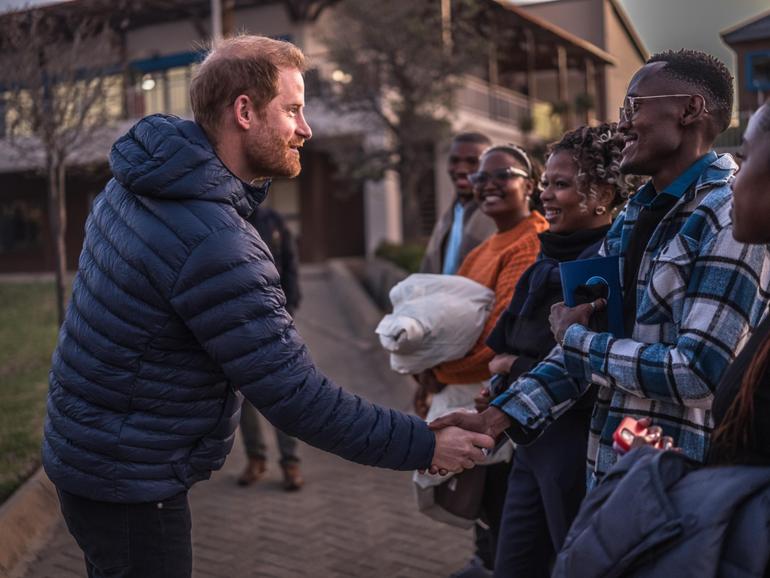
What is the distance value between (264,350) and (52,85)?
9.41 m

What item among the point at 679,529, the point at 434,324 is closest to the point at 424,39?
the point at 434,324

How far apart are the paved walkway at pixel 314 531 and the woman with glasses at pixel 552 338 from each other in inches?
68.2

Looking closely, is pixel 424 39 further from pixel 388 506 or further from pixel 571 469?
pixel 571 469

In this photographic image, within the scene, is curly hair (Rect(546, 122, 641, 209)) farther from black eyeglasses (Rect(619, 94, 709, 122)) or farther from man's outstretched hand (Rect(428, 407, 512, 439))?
man's outstretched hand (Rect(428, 407, 512, 439))

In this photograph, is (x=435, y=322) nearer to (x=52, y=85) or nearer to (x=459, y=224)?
(x=459, y=224)

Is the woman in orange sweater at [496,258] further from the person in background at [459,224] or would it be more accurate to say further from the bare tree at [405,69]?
the bare tree at [405,69]

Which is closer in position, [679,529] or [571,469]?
[679,529]

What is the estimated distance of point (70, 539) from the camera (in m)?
5.81

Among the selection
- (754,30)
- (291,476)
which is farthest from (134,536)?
(754,30)

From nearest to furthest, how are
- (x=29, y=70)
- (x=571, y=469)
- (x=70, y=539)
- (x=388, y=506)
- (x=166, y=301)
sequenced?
(x=166, y=301) → (x=571, y=469) → (x=70, y=539) → (x=388, y=506) → (x=29, y=70)

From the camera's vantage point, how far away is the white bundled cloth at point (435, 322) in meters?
4.27

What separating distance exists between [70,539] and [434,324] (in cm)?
290

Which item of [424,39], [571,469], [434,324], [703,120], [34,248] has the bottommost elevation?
[34,248]

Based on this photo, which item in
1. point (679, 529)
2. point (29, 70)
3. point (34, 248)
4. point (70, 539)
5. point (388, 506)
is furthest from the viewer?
point (34, 248)
